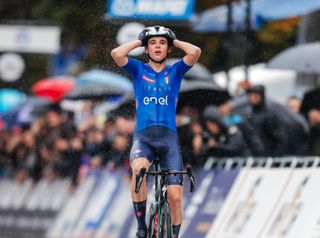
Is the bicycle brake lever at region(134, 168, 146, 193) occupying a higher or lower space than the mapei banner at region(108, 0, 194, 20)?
lower

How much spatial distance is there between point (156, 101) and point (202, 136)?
520cm

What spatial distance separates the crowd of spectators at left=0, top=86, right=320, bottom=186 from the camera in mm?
20266

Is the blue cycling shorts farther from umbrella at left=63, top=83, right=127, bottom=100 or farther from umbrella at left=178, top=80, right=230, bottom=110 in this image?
umbrella at left=63, top=83, right=127, bottom=100

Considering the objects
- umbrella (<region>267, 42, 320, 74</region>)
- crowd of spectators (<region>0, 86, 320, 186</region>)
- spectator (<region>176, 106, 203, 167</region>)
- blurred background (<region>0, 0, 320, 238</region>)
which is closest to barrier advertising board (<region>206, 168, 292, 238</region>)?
blurred background (<region>0, 0, 320, 238</region>)

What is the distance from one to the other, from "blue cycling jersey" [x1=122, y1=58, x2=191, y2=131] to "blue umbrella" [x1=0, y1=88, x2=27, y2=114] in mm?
27814

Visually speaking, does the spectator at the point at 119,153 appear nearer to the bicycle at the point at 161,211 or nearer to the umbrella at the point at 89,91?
the umbrella at the point at 89,91

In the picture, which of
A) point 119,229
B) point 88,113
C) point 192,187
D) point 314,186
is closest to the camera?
point 192,187

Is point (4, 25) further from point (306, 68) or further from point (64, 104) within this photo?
point (306, 68)

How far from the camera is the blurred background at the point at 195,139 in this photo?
1911 cm

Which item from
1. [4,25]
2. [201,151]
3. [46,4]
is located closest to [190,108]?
[201,151]

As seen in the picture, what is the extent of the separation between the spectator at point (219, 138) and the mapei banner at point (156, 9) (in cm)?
192

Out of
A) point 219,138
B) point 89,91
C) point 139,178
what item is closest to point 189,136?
point 219,138

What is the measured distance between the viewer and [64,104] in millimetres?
36031

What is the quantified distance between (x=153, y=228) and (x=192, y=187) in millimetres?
612
